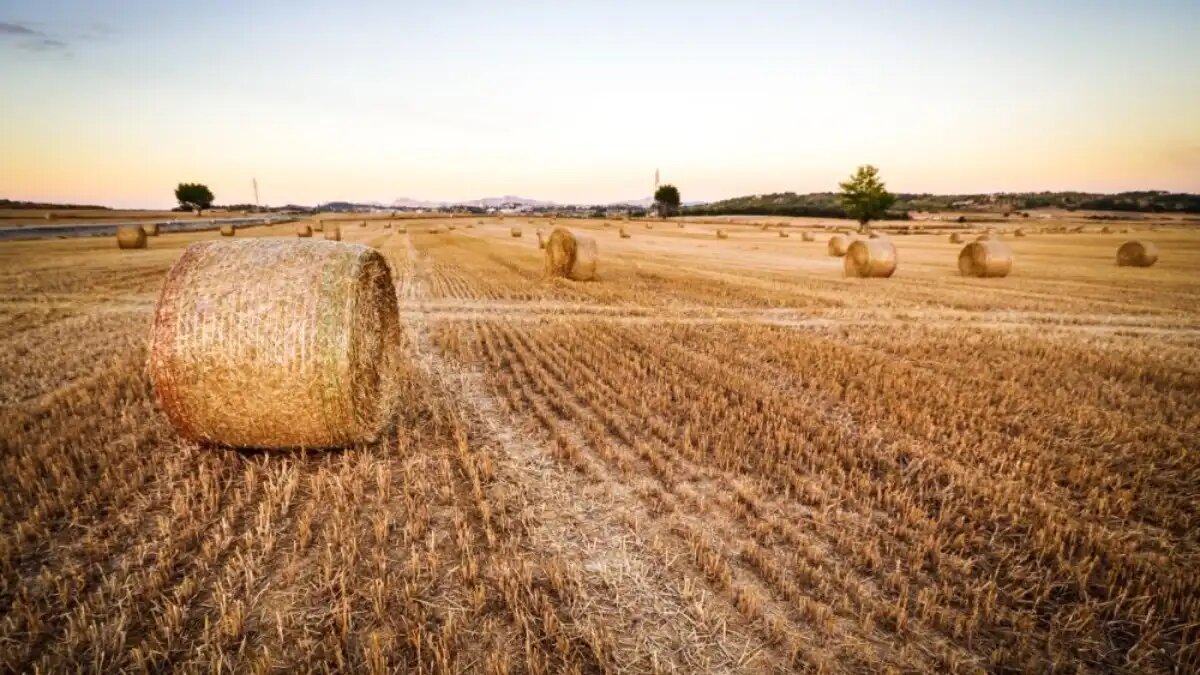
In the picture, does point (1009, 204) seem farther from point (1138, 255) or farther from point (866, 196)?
point (1138, 255)

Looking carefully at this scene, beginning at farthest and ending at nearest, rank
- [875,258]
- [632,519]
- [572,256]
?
[875,258] < [572,256] < [632,519]

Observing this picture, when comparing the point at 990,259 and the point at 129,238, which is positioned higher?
the point at 129,238

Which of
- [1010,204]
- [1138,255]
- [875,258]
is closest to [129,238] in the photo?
[875,258]

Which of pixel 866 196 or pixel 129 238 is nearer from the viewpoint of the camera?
pixel 129 238

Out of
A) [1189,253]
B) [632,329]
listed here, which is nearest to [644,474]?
[632,329]

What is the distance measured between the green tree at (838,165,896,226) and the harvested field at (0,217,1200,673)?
237 ft

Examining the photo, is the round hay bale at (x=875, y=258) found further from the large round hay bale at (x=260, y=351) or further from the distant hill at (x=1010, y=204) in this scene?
the distant hill at (x=1010, y=204)

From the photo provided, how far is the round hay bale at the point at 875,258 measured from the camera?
21.8 m

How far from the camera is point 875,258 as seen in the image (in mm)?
21688

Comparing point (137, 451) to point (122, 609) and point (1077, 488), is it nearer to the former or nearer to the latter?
point (122, 609)

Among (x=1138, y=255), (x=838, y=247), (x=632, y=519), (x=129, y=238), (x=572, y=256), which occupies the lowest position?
(x=632, y=519)

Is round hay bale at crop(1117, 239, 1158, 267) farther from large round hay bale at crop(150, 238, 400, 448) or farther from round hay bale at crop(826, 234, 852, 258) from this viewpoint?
large round hay bale at crop(150, 238, 400, 448)

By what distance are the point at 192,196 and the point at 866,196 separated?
5027 inches

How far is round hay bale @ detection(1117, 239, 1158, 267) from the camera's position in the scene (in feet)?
87.2
